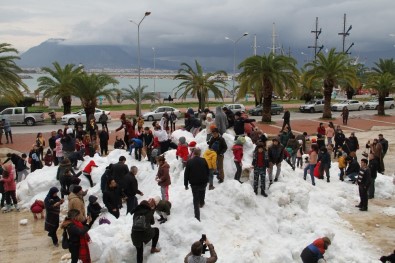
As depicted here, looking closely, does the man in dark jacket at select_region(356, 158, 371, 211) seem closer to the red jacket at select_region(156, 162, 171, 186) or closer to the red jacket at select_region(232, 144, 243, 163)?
the red jacket at select_region(232, 144, 243, 163)

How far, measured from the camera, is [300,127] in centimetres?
3350

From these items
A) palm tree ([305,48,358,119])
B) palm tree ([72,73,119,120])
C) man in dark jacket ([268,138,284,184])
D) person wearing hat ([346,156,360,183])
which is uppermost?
palm tree ([305,48,358,119])

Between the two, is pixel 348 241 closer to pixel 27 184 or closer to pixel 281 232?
pixel 281 232

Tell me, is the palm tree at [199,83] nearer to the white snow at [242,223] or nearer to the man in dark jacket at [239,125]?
the man in dark jacket at [239,125]

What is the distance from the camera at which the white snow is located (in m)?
8.96

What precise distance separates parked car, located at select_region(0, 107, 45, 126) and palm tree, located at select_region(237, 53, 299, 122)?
16.8 m

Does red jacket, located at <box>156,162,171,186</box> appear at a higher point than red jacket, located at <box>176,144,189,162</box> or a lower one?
lower

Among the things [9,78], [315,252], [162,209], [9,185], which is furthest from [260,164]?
[9,78]

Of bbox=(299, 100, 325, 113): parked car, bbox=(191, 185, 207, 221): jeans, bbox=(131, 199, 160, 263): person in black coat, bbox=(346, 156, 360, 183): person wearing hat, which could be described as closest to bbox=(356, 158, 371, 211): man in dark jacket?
bbox=(346, 156, 360, 183): person wearing hat

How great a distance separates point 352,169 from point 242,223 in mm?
7040

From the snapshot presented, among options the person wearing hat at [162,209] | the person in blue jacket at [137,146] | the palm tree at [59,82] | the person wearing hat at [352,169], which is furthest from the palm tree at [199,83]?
the person wearing hat at [162,209]

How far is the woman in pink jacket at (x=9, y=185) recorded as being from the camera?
1248 cm

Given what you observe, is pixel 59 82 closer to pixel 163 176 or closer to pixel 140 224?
pixel 163 176

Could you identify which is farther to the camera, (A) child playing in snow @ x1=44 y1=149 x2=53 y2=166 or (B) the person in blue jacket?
(A) child playing in snow @ x1=44 y1=149 x2=53 y2=166
